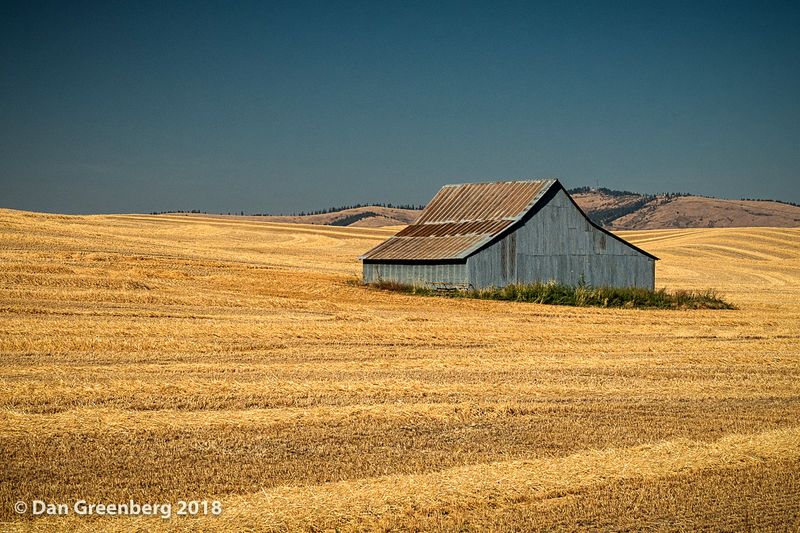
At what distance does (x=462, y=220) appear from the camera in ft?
136

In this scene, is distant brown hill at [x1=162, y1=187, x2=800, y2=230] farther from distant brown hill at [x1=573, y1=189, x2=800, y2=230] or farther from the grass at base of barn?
the grass at base of barn

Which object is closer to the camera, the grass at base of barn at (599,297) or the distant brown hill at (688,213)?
the grass at base of barn at (599,297)

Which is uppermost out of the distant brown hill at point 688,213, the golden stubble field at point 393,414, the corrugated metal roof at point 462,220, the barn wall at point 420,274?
the distant brown hill at point 688,213

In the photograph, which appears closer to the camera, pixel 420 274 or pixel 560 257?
pixel 420 274

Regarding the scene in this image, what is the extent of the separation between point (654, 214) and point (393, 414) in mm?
148737

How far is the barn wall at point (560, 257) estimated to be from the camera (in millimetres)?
36938

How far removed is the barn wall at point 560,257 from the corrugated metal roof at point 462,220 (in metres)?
0.77

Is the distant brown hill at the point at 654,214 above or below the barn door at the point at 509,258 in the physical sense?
above

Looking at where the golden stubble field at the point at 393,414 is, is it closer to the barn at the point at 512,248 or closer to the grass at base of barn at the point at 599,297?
the grass at base of barn at the point at 599,297

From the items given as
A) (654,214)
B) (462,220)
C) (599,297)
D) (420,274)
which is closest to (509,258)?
(420,274)

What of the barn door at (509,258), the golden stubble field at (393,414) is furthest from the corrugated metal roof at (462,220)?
the golden stubble field at (393,414)

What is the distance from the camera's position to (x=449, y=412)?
40.2 feet

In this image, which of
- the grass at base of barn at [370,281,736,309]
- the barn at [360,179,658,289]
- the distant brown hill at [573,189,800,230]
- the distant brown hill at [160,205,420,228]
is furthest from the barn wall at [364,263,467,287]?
the distant brown hill at [160,205,420,228]

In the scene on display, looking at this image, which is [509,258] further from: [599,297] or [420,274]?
[599,297]
